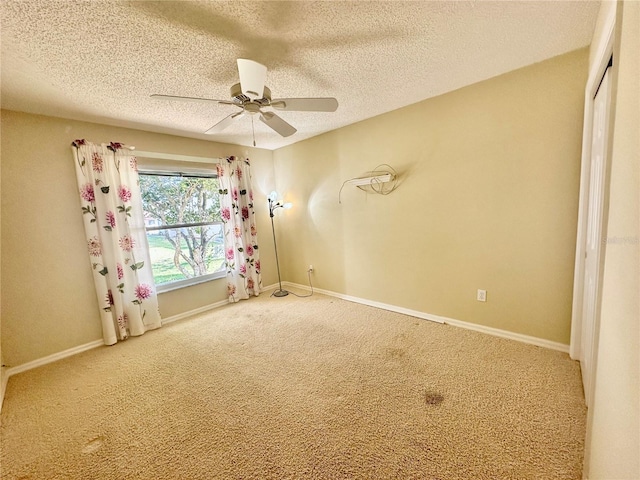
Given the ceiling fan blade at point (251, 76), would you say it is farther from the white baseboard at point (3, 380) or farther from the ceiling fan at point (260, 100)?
the white baseboard at point (3, 380)

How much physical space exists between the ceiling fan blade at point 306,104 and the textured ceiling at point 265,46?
0.32 meters

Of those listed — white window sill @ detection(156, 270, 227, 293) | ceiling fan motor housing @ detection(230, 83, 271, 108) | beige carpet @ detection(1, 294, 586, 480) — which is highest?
ceiling fan motor housing @ detection(230, 83, 271, 108)

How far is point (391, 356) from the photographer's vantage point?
2227 millimetres

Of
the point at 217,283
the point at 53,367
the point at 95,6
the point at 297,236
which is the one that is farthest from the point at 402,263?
the point at 53,367

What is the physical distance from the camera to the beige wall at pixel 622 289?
2.27ft

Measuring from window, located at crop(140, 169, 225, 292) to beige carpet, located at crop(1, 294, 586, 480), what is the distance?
1072 millimetres

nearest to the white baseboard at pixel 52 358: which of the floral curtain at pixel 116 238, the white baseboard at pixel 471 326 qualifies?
the floral curtain at pixel 116 238

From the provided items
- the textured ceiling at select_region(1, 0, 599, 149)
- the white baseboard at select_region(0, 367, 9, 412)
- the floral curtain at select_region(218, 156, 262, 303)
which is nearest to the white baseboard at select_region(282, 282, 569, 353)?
the floral curtain at select_region(218, 156, 262, 303)

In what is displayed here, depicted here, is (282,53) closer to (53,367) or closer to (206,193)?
(206,193)

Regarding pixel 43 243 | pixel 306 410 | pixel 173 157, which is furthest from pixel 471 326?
pixel 43 243

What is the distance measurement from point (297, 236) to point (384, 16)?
10.2 ft

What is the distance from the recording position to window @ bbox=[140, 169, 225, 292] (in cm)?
323

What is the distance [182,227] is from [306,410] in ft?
9.05

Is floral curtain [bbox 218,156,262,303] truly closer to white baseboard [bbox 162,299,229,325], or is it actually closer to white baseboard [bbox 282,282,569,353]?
white baseboard [bbox 162,299,229,325]
